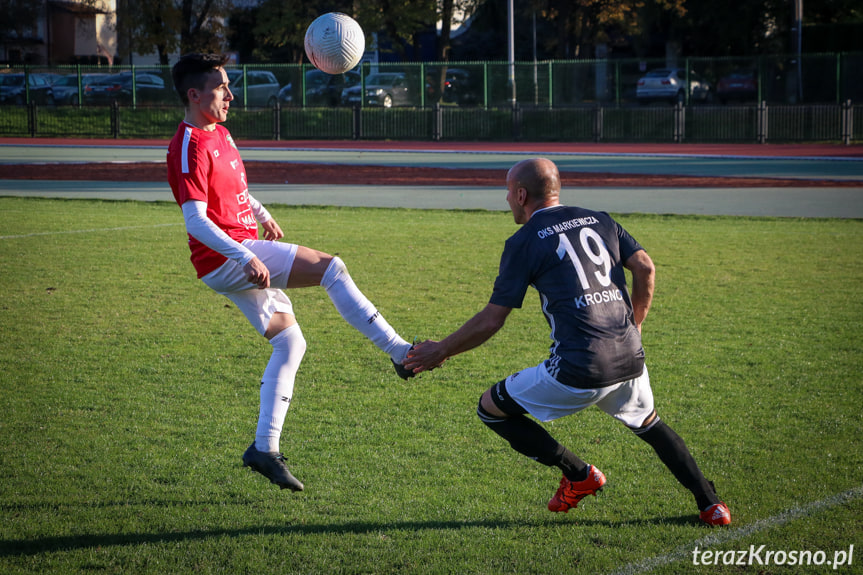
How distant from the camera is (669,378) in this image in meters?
6.67

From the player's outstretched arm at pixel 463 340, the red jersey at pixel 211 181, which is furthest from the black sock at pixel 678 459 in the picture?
the red jersey at pixel 211 181

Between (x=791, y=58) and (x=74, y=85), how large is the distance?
3204 cm

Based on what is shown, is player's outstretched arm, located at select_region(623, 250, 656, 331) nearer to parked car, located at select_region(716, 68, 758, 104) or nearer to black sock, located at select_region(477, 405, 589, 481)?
black sock, located at select_region(477, 405, 589, 481)

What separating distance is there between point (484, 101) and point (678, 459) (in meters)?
35.3

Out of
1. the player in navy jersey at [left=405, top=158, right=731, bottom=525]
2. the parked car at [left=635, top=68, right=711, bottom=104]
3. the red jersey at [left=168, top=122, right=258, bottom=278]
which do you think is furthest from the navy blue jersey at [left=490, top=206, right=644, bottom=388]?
the parked car at [left=635, top=68, right=711, bottom=104]

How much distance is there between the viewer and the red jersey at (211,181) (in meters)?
4.45

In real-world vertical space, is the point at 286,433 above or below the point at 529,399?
below

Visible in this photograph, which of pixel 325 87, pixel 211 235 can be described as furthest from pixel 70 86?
pixel 211 235

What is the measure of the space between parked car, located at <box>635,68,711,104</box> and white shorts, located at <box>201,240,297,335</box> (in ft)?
116

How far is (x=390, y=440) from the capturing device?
17.7 feet

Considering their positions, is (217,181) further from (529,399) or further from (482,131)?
(482,131)

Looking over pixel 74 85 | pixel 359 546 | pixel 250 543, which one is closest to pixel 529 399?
pixel 359 546

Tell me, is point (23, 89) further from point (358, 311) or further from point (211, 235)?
point (358, 311)

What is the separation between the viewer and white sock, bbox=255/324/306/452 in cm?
455
